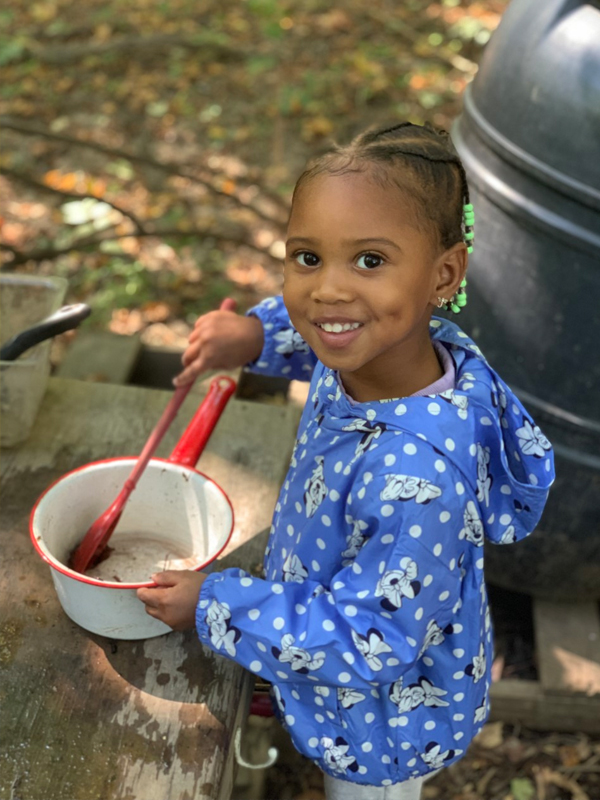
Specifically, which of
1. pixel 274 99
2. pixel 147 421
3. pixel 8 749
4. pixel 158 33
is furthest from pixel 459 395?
pixel 158 33

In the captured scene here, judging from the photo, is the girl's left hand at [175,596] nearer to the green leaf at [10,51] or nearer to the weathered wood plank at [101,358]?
the weathered wood plank at [101,358]

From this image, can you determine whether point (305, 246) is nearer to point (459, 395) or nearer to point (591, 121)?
point (459, 395)

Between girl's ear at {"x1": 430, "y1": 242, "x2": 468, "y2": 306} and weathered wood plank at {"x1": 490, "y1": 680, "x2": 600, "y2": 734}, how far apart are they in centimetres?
134

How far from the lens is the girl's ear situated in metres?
1.15

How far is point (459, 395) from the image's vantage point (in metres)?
1.19

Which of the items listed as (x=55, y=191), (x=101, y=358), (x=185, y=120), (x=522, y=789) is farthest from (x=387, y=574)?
(x=185, y=120)

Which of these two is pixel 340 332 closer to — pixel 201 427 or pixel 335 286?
pixel 335 286

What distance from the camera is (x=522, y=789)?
81.0 inches

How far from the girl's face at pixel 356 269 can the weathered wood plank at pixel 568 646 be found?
4.33 feet

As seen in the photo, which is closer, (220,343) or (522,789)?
(220,343)

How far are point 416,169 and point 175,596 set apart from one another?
0.69 meters

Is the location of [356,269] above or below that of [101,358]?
above

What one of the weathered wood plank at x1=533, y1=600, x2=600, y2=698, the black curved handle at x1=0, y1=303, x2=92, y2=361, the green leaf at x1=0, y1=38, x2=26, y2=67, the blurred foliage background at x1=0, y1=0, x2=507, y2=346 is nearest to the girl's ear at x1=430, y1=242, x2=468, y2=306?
the black curved handle at x1=0, y1=303, x2=92, y2=361

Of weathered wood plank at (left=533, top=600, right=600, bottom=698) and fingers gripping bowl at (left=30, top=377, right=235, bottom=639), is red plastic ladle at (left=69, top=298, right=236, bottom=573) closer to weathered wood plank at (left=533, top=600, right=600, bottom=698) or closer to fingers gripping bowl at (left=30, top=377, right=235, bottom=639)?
fingers gripping bowl at (left=30, top=377, right=235, bottom=639)
